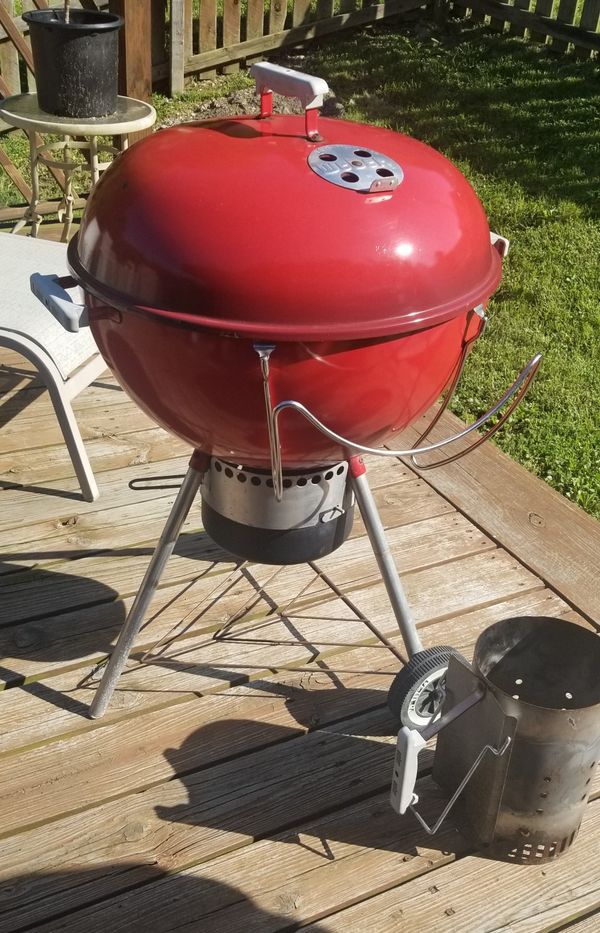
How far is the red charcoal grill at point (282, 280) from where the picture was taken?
1.26 meters

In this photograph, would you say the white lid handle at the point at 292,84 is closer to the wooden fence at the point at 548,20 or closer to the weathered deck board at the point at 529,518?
the weathered deck board at the point at 529,518

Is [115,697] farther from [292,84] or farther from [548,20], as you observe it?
[548,20]

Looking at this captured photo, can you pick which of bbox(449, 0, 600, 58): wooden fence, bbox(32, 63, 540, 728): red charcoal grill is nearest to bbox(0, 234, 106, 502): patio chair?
bbox(32, 63, 540, 728): red charcoal grill

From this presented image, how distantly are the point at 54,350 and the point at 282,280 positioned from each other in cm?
120

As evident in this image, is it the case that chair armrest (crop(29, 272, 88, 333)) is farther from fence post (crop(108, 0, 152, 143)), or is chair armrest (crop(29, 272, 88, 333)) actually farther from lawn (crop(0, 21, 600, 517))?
fence post (crop(108, 0, 152, 143))

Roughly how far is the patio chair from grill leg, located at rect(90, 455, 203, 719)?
0.70 m

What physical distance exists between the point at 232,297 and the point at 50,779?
3.09 feet

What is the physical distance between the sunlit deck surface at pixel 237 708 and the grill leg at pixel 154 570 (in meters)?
0.14

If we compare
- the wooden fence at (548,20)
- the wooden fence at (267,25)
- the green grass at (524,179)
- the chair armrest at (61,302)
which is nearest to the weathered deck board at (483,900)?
the chair armrest at (61,302)

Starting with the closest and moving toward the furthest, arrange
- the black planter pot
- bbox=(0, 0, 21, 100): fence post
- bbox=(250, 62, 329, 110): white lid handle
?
bbox=(250, 62, 329, 110): white lid handle → the black planter pot → bbox=(0, 0, 21, 100): fence post

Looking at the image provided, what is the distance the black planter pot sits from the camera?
304 cm

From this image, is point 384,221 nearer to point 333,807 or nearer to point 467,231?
point 467,231

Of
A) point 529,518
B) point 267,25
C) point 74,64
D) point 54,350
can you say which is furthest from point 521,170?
point 54,350

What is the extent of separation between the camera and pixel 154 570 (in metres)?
1.67
